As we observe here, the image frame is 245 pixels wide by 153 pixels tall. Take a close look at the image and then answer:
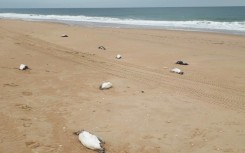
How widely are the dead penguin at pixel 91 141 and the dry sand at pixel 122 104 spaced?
0.11 m

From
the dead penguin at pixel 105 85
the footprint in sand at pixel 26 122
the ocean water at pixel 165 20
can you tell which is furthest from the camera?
the ocean water at pixel 165 20

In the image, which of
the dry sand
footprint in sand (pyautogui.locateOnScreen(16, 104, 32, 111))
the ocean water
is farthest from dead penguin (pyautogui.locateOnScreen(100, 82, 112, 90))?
the ocean water

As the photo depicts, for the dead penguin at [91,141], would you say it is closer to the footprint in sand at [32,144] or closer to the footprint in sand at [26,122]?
the footprint in sand at [32,144]

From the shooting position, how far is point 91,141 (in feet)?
14.8

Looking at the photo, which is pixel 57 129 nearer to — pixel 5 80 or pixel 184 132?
pixel 184 132

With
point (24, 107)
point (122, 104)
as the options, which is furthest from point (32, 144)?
point (122, 104)

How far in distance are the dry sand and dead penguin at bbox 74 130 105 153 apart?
0.11 m

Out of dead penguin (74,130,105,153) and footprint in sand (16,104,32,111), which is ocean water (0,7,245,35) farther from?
dead penguin (74,130,105,153)

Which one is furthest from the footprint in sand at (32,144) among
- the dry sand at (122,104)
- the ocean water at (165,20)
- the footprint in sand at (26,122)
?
the ocean water at (165,20)

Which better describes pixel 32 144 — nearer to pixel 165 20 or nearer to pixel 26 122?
pixel 26 122

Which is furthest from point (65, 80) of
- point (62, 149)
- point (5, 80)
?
point (62, 149)

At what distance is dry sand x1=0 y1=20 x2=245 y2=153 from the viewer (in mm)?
4707

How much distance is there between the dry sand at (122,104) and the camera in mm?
4707

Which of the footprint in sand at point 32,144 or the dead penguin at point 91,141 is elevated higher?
the dead penguin at point 91,141
